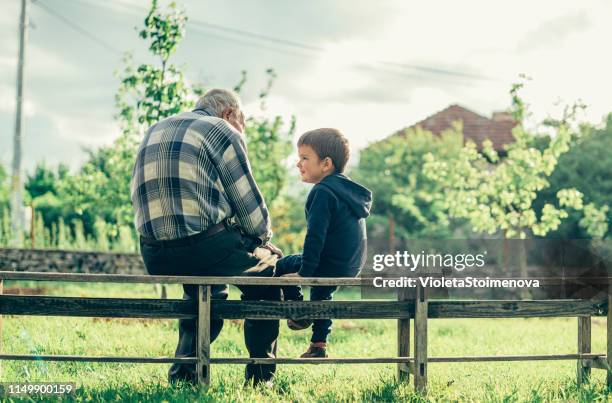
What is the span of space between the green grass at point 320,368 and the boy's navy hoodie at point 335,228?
793 millimetres

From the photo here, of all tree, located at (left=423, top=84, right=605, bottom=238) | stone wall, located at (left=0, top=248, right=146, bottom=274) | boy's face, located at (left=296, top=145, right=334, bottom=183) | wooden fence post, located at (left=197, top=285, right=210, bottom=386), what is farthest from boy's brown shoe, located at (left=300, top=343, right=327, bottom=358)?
stone wall, located at (left=0, top=248, right=146, bottom=274)

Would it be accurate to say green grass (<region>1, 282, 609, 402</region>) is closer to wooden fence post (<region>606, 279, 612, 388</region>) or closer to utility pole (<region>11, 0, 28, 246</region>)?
wooden fence post (<region>606, 279, 612, 388</region>)

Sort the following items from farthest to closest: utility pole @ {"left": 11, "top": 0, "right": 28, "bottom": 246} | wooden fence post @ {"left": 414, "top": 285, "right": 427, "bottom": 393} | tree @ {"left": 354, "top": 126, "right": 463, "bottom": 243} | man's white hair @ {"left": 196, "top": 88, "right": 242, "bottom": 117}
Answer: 1. tree @ {"left": 354, "top": 126, "right": 463, "bottom": 243}
2. utility pole @ {"left": 11, "top": 0, "right": 28, "bottom": 246}
3. wooden fence post @ {"left": 414, "top": 285, "right": 427, "bottom": 393}
4. man's white hair @ {"left": 196, "top": 88, "right": 242, "bottom": 117}

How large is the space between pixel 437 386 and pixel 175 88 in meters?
6.73

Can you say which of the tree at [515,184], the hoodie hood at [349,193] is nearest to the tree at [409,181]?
the tree at [515,184]

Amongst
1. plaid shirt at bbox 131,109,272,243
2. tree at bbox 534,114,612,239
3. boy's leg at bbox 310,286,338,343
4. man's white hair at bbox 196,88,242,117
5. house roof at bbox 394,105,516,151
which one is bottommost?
boy's leg at bbox 310,286,338,343

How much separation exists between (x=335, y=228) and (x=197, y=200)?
911 millimetres

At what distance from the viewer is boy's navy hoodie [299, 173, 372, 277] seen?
4449mm

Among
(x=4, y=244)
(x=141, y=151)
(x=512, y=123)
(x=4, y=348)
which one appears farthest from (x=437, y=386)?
(x=512, y=123)

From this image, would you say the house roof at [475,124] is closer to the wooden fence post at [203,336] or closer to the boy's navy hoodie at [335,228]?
the boy's navy hoodie at [335,228]

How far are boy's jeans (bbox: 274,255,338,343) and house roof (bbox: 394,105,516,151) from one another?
26653mm

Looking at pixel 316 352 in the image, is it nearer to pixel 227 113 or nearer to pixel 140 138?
pixel 227 113

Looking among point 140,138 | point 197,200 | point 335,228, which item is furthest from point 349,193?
point 140,138

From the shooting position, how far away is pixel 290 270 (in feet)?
15.7
